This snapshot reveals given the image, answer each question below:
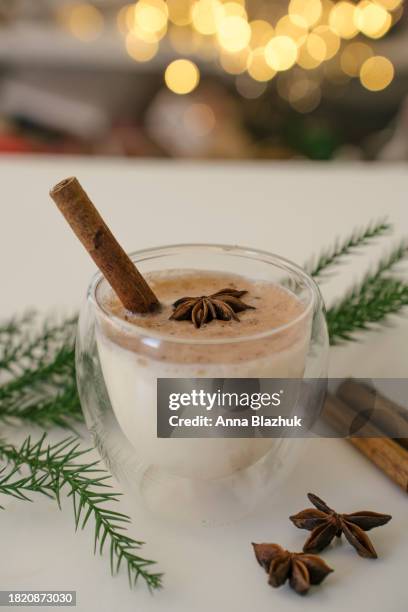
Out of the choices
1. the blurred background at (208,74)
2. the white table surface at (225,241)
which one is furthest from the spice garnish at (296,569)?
the blurred background at (208,74)

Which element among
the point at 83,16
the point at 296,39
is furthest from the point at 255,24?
the point at 83,16

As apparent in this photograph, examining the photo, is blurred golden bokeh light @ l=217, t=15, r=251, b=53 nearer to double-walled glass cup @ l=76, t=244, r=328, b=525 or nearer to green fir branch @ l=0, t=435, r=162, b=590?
double-walled glass cup @ l=76, t=244, r=328, b=525

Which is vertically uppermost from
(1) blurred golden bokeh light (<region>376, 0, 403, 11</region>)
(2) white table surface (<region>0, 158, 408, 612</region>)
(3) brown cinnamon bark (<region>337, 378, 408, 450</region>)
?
(1) blurred golden bokeh light (<region>376, 0, 403, 11</region>)

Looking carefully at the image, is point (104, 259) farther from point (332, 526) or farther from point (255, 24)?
point (255, 24)

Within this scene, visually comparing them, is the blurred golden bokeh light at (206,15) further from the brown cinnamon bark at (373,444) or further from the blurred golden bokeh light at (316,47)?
the brown cinnamon bark at (373,444)

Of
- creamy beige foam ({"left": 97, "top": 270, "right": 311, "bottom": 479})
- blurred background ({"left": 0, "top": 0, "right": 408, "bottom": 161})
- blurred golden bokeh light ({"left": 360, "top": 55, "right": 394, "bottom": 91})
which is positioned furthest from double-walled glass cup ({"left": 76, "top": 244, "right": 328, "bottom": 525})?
blurred golden bokeh light ({"left": 360, "top": 55, "right": 394, "bottom": 91})
